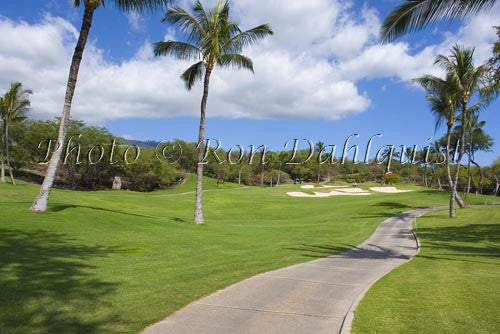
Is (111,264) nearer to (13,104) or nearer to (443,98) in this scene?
(443,98)

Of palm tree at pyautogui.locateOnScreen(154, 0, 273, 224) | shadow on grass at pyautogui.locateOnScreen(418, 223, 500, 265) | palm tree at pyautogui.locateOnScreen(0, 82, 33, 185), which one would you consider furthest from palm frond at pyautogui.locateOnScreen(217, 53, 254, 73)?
palm tree at pyautogui.locateOnScreen(0, 82, 33, 185)

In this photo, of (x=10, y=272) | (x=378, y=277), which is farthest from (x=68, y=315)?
(x=378, y=277)

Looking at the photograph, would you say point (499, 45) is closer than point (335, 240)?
Yes

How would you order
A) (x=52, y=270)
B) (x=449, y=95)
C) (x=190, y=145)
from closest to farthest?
(x=52, y=270)
(x=449, y=95)
(x=190, y=145)

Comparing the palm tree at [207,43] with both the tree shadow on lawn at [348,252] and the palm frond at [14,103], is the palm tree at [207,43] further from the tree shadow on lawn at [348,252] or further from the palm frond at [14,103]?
the palm frond at [14,103]

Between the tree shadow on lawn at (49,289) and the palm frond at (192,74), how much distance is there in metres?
14.7

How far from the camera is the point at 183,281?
30.3ft

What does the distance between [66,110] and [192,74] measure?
927cm

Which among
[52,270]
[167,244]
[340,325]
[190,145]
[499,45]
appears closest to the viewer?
[340,325]

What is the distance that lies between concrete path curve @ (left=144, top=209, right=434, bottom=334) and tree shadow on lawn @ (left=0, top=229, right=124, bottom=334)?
1.14m

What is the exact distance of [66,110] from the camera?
666 inches

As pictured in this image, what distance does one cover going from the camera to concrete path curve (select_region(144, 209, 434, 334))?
6422mm

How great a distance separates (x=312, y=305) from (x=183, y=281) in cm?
293

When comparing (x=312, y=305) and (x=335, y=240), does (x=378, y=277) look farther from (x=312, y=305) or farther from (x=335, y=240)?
(x=335, y=240)
